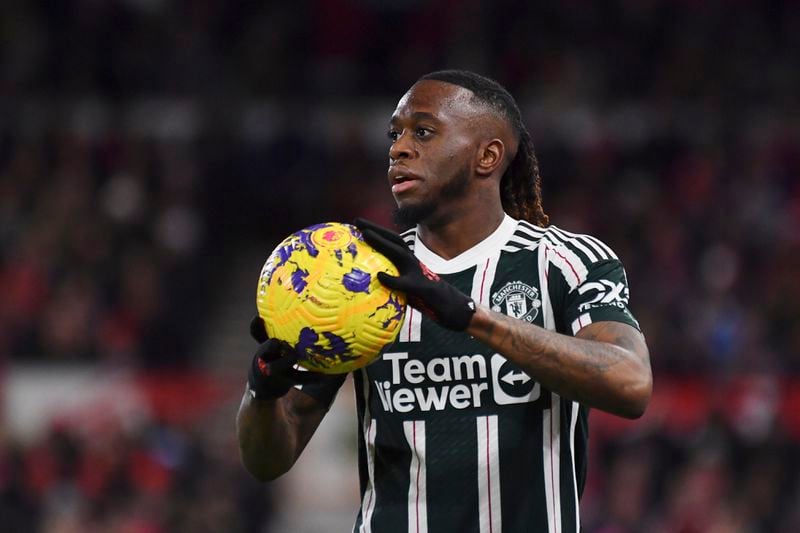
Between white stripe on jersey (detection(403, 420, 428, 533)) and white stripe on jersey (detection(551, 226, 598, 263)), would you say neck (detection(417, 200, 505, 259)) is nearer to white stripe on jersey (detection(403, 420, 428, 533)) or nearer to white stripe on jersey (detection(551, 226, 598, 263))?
white stripe on jersey (detection(551, 226, 598, 263))

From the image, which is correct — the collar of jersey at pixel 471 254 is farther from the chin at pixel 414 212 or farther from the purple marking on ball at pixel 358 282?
the purple marking on ball at pixel 358 282

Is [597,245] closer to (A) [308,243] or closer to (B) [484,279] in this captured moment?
(B) [484,279]

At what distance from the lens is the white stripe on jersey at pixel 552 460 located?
387 cm

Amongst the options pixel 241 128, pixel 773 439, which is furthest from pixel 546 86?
pixel 773 439

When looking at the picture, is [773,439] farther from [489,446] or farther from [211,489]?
[489,446]

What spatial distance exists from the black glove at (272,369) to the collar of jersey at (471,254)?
53 centimetres

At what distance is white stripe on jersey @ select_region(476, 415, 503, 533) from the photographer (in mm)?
3842

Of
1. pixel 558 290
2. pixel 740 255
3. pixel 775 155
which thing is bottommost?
pixel 558 290

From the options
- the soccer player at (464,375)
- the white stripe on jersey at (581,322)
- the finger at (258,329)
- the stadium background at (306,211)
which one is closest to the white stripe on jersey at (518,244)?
the soccer player at (464,375)

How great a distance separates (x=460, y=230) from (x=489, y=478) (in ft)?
2.56

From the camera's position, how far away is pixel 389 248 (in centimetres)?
349

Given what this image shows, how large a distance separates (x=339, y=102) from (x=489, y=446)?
11.2 m

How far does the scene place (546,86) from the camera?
567 inches

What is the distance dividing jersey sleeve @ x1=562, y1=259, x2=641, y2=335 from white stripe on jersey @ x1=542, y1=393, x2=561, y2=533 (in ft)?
0.84
